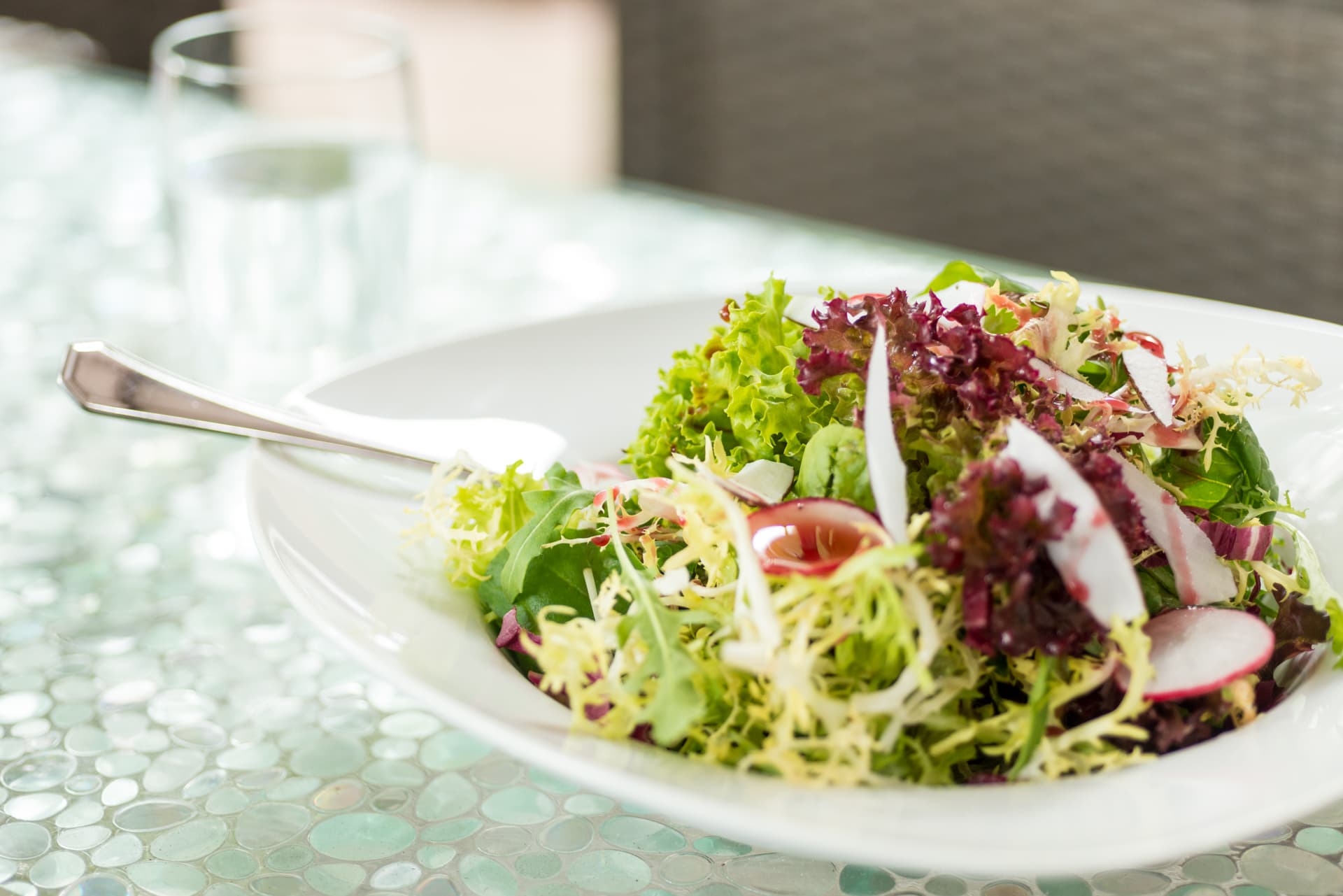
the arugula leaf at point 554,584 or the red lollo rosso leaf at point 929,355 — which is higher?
the red lollo rosso leaf at point 929,355

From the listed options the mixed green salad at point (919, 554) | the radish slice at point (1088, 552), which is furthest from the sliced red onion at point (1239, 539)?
the radish slice at point (1088, 552)

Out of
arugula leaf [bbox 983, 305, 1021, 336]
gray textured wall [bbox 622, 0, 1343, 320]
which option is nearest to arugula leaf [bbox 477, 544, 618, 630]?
arugula leaf [bbox 983, 305, 1021, 336]

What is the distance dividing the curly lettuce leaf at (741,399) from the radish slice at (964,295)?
4.8 inches

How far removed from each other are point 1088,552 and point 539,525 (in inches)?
15.7

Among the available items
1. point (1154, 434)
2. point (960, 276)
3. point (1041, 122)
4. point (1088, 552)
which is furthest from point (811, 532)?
point (1041, 122)

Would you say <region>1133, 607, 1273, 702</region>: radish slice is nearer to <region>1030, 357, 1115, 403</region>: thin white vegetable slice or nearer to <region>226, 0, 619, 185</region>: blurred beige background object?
<region>1030, 357, 1115, 403</region>: thin white vegetable slice

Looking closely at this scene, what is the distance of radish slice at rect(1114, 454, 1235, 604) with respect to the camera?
87 centimetres

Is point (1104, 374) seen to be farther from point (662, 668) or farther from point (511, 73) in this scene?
point (511, 73)

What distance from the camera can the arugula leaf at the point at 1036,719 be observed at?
736mm

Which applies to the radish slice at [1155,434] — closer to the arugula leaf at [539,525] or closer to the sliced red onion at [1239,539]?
the sliced red onion at [1239,539]

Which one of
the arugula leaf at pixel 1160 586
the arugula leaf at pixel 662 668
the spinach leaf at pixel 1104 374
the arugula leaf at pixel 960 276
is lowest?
the arugula leaf at pixel 1160 586

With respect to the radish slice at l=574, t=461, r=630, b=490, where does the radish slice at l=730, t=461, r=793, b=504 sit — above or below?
above

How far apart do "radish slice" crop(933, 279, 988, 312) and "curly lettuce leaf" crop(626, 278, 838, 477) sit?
12 cm

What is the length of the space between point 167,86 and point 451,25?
422 cm
